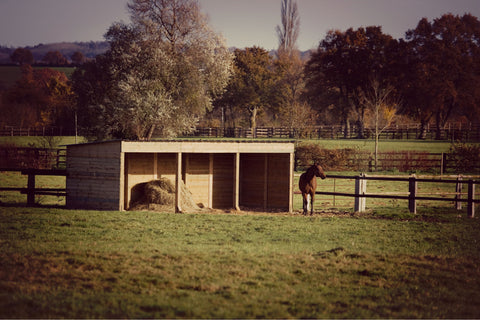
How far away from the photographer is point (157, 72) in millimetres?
35906

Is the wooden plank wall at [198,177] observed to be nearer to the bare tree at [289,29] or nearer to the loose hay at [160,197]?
the loose hay at [160,197]

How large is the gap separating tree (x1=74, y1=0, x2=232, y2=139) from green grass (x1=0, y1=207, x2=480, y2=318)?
74.1 feet

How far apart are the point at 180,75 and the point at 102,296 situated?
3126 centimetres

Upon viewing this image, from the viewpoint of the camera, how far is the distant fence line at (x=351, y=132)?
175 feet

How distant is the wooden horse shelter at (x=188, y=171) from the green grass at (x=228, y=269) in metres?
1.74

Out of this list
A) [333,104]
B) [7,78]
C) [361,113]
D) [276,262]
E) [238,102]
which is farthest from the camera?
[7,78]

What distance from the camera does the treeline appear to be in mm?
36344

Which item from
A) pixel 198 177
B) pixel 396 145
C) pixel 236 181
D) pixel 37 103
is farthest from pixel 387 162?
pixel 37 103

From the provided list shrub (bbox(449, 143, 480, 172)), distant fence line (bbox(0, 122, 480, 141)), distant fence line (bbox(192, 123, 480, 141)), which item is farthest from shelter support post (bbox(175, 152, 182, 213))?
distant fence line (bbox(0, 122, 480, 141))

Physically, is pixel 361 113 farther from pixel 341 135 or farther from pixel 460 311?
pixel 460 311

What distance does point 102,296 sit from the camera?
732cm

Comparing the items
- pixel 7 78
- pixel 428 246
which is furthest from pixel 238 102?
pixel 428 246

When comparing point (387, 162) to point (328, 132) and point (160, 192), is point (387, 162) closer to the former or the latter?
point (160, 192)

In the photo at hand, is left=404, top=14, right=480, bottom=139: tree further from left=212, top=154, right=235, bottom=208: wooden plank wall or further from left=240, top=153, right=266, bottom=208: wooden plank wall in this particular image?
left=212, top=154, right=235, bottom=208: wooden plank wall
